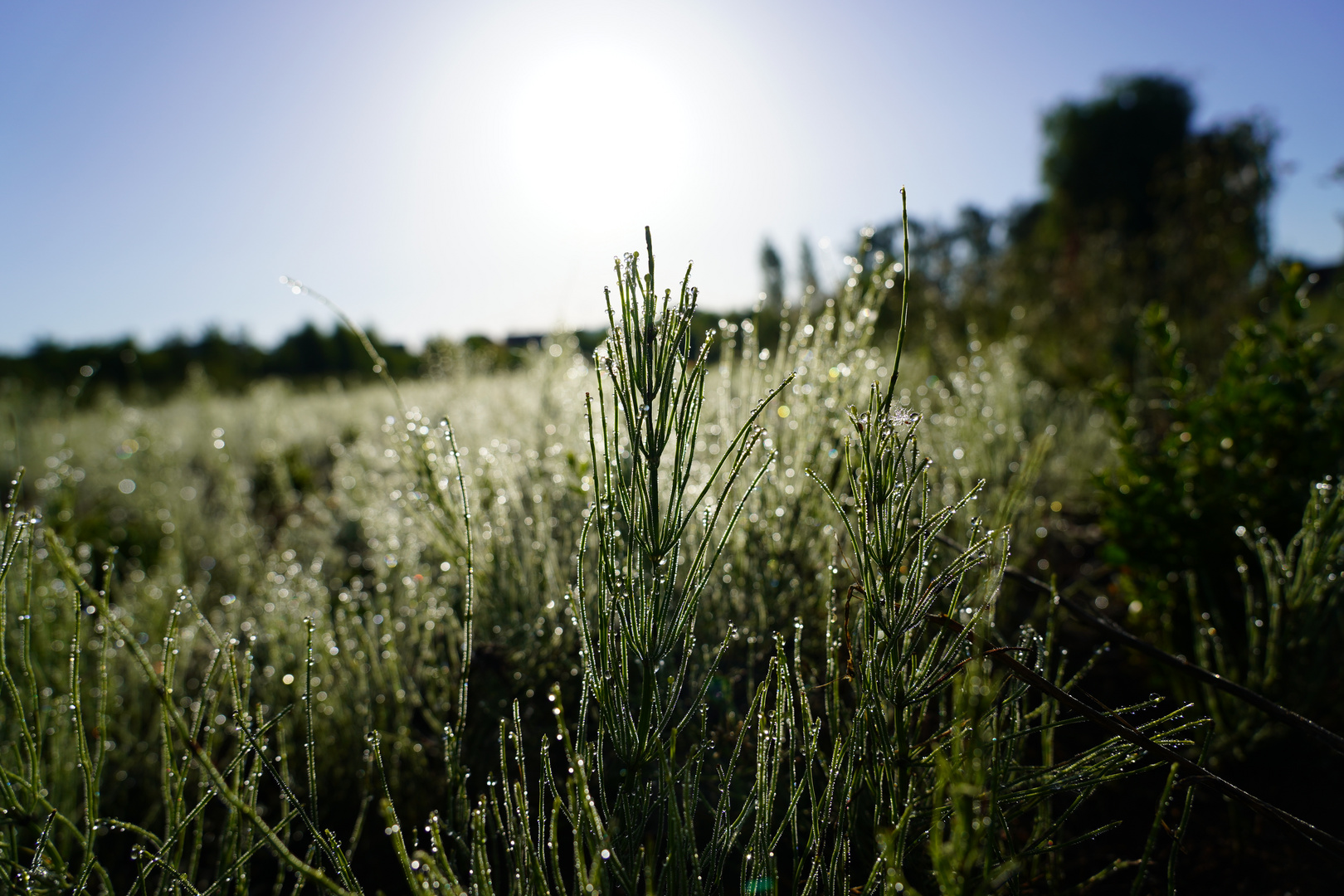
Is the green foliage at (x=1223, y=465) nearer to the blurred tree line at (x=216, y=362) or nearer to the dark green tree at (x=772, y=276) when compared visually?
the dark green tree at (x=772, y=276)

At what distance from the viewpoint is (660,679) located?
3.96ft

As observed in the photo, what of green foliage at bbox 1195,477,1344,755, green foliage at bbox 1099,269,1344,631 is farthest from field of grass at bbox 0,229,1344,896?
green foliage at bbox 1099,269,1344,631

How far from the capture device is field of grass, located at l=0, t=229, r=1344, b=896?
2.80ft

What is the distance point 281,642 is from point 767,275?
216cm

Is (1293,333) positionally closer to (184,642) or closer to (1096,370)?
(184,642)

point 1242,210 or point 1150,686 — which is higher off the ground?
point 1242,210

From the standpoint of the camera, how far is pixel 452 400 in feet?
13.6

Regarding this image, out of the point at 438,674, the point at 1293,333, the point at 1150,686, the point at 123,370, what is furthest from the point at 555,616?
the point at 123,370

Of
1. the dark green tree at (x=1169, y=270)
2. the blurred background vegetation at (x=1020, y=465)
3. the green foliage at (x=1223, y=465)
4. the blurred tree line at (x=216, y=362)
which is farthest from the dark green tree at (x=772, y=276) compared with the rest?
the blurred tree line at (x=216, y=362)

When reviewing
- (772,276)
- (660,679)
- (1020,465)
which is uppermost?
(772,276)

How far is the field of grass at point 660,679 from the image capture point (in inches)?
33.6

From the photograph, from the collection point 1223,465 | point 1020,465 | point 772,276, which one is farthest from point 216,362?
point 1223,465

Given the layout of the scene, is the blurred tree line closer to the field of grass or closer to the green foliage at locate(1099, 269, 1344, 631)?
the field of grass

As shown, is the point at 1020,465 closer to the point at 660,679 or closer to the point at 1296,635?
the point at 1296,635
